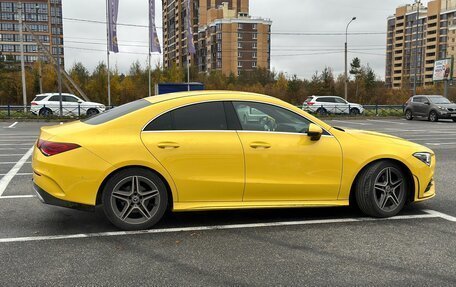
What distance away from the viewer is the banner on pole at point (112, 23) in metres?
33.9

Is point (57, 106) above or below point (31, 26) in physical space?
below

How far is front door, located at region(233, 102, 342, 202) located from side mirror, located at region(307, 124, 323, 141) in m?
0.06

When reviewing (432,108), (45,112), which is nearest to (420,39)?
(432,108)

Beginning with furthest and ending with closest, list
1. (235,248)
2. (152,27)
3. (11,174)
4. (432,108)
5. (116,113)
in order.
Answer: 1. (152,27)
2. (432,108)
3. (11,174)
4. (116,113)
5. (235,248)

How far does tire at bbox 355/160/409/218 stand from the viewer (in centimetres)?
514

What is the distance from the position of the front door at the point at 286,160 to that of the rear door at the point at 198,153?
0.47 ft

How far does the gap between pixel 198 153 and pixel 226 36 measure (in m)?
112

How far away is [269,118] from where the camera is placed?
16.7 feet

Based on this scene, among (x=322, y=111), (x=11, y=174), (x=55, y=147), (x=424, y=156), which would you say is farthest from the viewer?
(x=322, y=111)

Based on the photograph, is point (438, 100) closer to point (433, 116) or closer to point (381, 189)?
point (433, 116)

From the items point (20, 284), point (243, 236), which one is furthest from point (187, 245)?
point (20, 284)

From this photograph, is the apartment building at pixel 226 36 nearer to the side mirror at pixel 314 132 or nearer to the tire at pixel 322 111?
the tire at pixel 322 111

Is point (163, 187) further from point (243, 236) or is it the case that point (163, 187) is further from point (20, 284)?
point (20, 284)

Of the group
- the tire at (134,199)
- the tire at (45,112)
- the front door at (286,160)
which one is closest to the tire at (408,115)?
the tire at (45,112)
